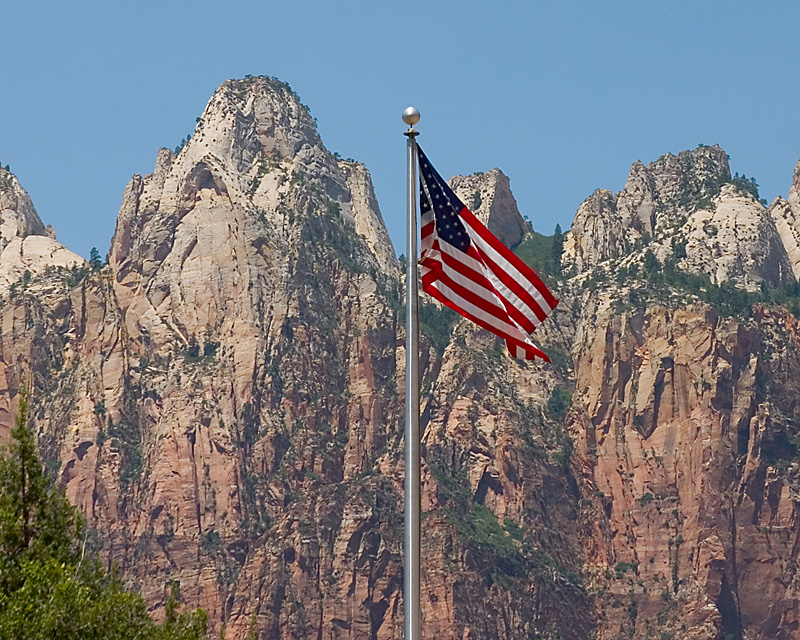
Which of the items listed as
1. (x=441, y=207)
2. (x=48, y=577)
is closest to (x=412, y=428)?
(x=441, y=207)

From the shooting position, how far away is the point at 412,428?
4597 centimetres

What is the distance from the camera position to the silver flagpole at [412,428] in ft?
149

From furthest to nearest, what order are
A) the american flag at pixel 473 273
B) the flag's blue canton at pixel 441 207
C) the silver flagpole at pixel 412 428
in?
the flag's blue canton at pixel 441 207 < the american flag at pixel 473 273 < the silver flagpole at pixel 412 428

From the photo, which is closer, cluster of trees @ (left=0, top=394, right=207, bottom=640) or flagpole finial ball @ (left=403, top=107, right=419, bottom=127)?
flagpole finial ball @ (left=403, top=107, right=419, bottom=127)

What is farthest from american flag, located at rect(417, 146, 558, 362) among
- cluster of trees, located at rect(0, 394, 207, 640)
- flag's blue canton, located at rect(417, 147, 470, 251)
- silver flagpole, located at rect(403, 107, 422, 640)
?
cluster of trees, located at rect(0, 394, 207, 640)

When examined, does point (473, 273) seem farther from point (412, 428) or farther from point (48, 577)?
point (48, 577)

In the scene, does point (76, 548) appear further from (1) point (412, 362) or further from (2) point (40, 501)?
(1) point (412, 362)

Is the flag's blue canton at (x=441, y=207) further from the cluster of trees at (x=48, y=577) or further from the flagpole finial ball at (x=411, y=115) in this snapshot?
the cluster of trees at (x=48, y=577)

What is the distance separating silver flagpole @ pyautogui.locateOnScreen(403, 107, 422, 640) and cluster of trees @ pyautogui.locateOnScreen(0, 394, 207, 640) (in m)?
13.0

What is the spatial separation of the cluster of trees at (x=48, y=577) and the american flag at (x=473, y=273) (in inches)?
582

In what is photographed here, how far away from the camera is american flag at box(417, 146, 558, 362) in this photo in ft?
155

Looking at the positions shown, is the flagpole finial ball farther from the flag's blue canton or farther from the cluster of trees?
the cluster of trees

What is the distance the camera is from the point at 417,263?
1853 inches

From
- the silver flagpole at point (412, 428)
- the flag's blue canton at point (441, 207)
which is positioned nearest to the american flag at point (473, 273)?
the flag's blue canton at point (441, 207)
